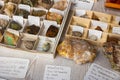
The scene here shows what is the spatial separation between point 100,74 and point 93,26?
241 mm

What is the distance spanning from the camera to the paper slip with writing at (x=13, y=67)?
0.94m

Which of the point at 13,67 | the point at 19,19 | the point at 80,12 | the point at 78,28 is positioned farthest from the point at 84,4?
the point at 13,67

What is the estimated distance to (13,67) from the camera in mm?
963

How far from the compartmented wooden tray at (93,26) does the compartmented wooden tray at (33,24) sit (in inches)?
1.9

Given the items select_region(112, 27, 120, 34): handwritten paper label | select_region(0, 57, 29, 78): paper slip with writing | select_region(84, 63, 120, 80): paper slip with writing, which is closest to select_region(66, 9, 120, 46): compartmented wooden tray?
select_region(112, 27, 120, 34): handwritten paper label

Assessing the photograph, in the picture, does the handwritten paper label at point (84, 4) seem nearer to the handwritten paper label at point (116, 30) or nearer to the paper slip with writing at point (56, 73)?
the handwritten paper label at point (116, 30)

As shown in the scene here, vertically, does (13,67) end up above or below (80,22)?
below

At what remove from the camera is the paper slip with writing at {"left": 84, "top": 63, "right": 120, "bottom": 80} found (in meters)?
0.95

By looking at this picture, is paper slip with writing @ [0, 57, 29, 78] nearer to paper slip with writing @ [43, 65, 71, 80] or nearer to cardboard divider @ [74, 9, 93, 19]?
Result: paper slip with writing @ [43, 65, 71, 80]

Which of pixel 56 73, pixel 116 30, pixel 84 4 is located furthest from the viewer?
pixel 84 4

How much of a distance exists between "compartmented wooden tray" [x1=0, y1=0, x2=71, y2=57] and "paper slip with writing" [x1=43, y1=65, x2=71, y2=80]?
2.3 inches

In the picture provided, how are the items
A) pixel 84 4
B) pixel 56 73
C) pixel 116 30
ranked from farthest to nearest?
pixel 84 4 → pixel 116 30 → pixel 56 73

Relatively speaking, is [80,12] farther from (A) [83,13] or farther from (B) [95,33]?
(B) [95,33]

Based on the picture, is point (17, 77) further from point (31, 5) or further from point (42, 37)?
point (31, 5)
